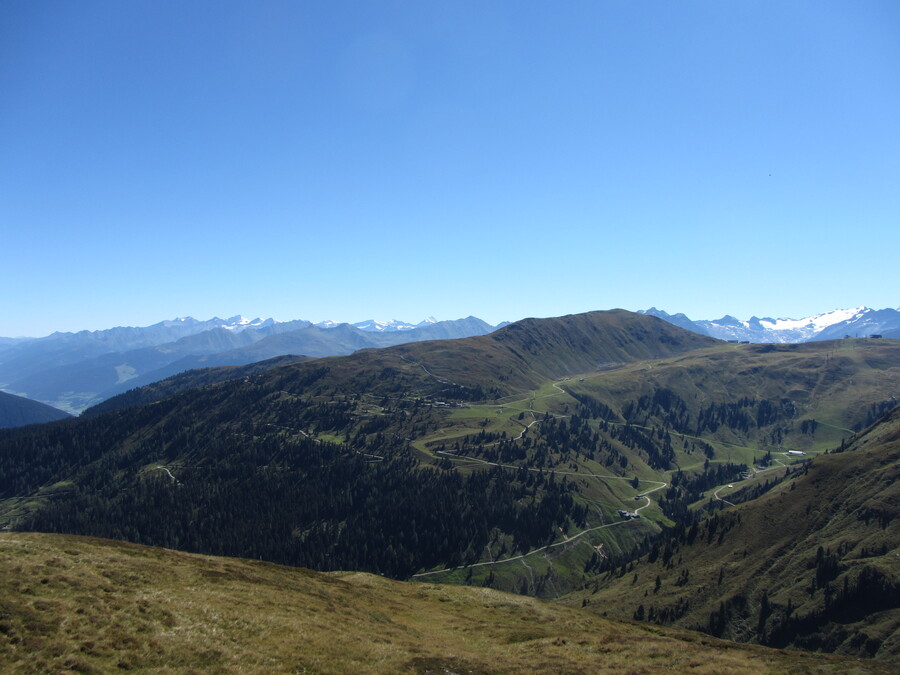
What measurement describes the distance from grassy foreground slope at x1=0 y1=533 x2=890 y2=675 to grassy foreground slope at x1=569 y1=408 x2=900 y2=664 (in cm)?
5689

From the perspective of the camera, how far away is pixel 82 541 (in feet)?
190

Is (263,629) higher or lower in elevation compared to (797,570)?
higher

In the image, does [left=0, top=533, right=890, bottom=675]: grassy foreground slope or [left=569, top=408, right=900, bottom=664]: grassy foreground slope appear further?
[left=569, top=408, right=900, bottom=664]: grassy foreground slope

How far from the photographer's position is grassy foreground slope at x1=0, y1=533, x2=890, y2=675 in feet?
106

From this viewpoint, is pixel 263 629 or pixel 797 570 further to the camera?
pixel 797 570

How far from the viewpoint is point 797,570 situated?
121m

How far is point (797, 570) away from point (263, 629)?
139 meters

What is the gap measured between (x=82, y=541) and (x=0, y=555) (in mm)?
18616

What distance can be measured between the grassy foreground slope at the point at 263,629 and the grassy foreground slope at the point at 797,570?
56.9m

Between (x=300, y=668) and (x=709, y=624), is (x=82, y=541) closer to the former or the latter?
(x=300, y=668)

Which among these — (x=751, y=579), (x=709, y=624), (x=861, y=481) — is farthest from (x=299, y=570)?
(x=861, y=481)

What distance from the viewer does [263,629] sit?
41.3 metres

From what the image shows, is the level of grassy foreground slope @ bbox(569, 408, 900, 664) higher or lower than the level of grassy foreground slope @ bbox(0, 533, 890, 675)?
lower

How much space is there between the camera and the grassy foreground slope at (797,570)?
101 m
